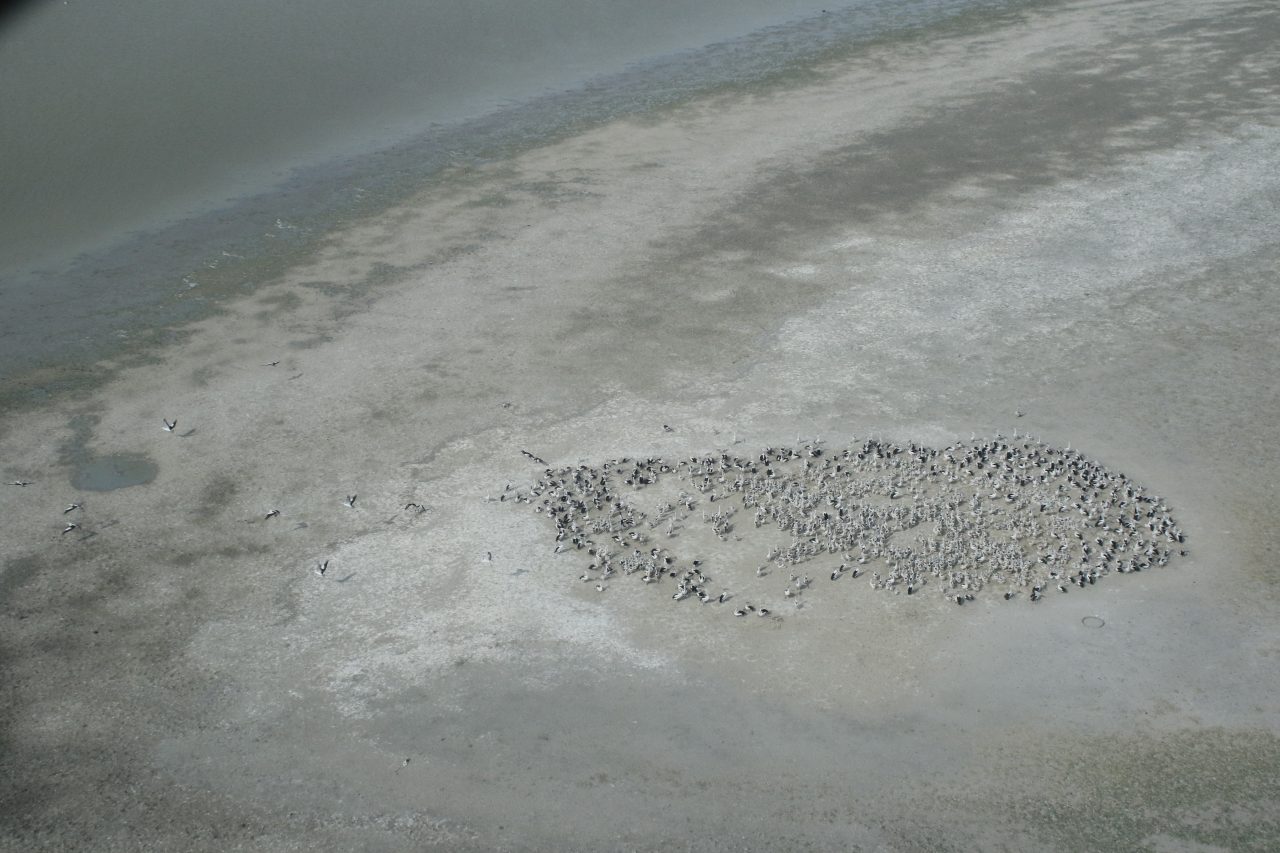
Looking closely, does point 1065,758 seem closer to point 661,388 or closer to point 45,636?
point 661,388

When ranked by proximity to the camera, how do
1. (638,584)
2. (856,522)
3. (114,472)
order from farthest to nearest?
1. (114,472)
2. (856,522)
3. (638,584)

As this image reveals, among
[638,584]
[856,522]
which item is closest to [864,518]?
[856,522]

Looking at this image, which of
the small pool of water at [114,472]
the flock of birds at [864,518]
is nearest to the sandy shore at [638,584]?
the small pool of water at [114,472]

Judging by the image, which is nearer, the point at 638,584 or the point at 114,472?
the point at 638,584

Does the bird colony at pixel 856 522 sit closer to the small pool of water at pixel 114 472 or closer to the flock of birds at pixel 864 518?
the flock of birds at pixel 864 518

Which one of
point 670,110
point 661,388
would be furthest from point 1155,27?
Result: point 661,388

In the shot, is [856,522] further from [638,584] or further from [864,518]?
[638,584]
